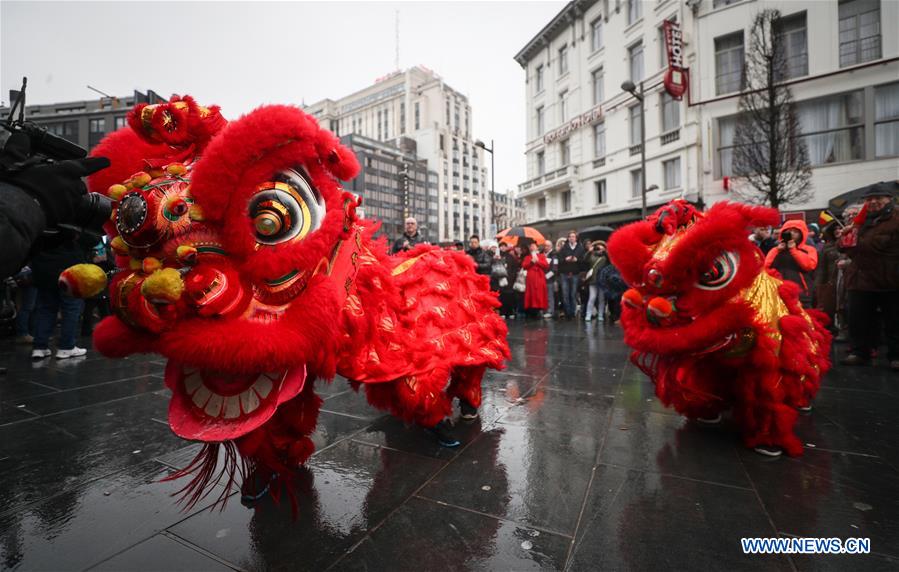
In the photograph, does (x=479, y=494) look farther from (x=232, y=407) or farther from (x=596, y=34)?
(x=596, y=34)

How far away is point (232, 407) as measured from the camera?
1.43 meters

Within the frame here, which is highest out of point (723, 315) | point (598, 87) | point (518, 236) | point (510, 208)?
point (510, 208)

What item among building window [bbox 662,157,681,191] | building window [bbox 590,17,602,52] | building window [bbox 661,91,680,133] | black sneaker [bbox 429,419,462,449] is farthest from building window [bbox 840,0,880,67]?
black sneaker [bbox 429,419,462,449]

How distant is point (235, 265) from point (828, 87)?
59.5 ft

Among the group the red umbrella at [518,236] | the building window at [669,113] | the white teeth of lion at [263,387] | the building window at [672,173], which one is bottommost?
the white teeth of lion at [263,387]

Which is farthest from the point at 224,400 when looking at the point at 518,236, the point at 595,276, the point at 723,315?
the point at 518,236

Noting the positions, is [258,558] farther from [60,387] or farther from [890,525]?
[60,387]

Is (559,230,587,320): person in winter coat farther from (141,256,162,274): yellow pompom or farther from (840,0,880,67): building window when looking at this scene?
(840,0,880,67): building window

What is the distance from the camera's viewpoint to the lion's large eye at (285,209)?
1334 mm

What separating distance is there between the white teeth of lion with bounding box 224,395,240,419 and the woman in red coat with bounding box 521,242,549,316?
24.9 ft

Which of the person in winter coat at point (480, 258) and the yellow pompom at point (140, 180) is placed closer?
the yellow pompom at point (140, 180)

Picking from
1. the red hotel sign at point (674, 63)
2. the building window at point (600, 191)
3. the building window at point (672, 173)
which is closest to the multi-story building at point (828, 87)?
the red hotel sign at point (674, 63)

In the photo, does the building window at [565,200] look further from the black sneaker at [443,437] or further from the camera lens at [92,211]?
the camera lens at [92,211]

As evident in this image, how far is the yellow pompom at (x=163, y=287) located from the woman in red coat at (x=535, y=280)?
25.7ft
